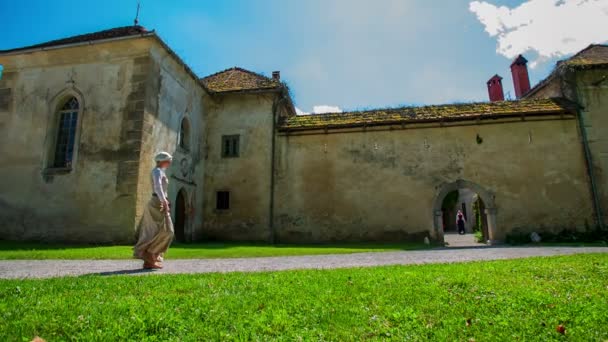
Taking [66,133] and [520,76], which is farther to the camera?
[520,76]

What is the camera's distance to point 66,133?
12.6m

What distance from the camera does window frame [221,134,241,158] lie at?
52.9 feet

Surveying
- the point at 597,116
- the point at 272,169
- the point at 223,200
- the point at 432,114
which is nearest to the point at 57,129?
the point at 223,200

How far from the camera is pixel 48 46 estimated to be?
42.0 ft

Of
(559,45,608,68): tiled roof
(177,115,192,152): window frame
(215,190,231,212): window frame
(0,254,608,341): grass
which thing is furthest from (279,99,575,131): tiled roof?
(0,254,608,341): grass

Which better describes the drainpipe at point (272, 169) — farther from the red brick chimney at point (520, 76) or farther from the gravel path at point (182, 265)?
the red brick chimney at point (520, 76)

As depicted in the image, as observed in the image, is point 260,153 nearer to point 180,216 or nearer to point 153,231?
point 180,216

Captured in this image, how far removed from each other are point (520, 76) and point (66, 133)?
22394 millimetres

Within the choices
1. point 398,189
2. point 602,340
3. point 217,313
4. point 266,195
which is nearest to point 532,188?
point 398,189

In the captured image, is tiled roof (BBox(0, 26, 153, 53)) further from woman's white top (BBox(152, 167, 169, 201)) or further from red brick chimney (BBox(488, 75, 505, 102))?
red brick chimney (BBox(488, 75, 505, 102))

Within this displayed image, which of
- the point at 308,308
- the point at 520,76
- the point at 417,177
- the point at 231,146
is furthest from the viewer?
the point at 520,76

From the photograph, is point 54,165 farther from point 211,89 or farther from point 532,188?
point 532,188

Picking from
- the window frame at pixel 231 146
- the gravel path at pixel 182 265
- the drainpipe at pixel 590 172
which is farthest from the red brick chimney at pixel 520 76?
the window frame at pixel 231 146

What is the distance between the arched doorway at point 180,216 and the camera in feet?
47.6
